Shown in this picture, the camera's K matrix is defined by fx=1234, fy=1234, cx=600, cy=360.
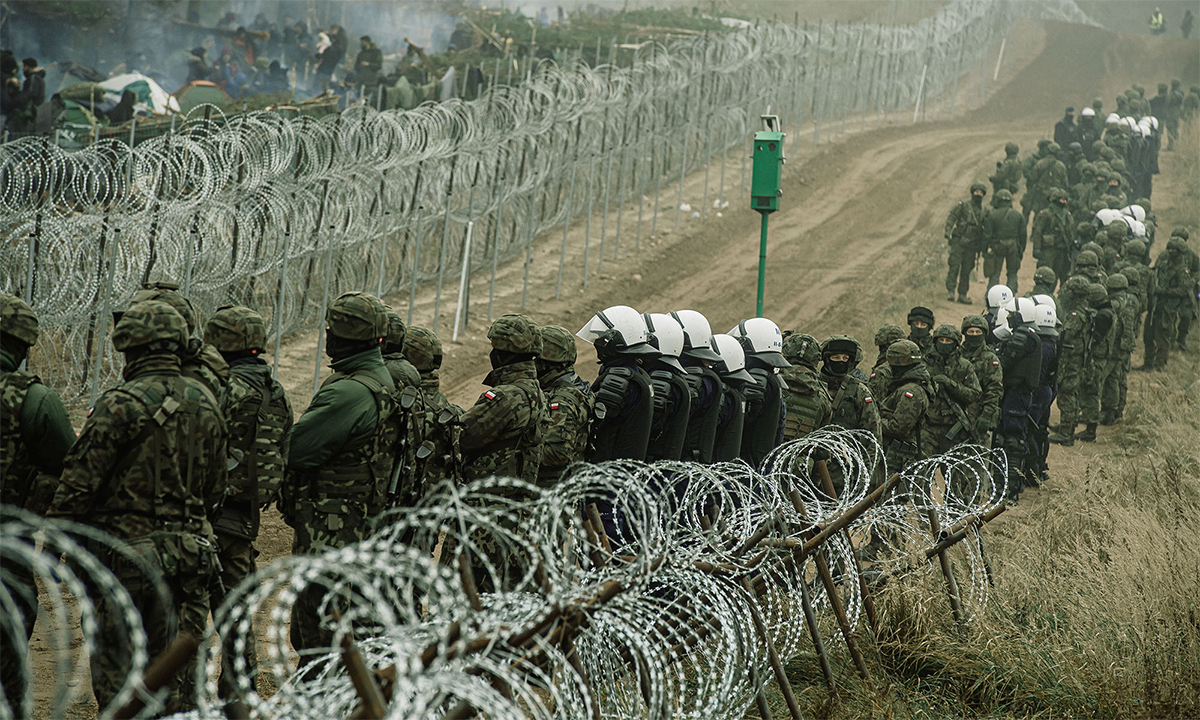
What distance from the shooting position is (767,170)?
11.9 metres

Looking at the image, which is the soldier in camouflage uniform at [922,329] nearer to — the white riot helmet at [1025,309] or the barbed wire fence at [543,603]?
the white riot helmet at [1025,309]

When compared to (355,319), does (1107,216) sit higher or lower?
lower

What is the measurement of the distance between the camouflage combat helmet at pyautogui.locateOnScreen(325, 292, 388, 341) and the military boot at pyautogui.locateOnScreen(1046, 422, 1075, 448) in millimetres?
10028

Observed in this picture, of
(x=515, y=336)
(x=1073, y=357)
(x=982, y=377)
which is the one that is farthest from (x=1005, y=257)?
(x=515, y=336)

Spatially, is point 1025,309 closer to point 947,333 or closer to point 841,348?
point 947,333

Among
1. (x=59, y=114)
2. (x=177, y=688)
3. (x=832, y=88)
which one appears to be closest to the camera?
(x=177, y=688)

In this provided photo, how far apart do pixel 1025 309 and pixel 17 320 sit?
356 inches

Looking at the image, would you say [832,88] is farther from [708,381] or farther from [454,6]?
[708,381]

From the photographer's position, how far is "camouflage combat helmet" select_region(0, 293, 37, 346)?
15.6 ft

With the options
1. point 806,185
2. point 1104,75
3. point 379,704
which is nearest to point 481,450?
point 379,704

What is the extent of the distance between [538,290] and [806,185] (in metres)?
8.94

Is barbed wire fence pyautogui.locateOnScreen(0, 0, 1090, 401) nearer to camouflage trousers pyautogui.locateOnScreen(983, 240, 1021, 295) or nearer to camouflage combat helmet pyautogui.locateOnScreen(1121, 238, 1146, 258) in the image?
camouflage trousers pyautogui.locateOnScreen(983, 240, 1021, 295)

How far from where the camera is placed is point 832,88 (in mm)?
28906

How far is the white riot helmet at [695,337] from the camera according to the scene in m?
7.53
